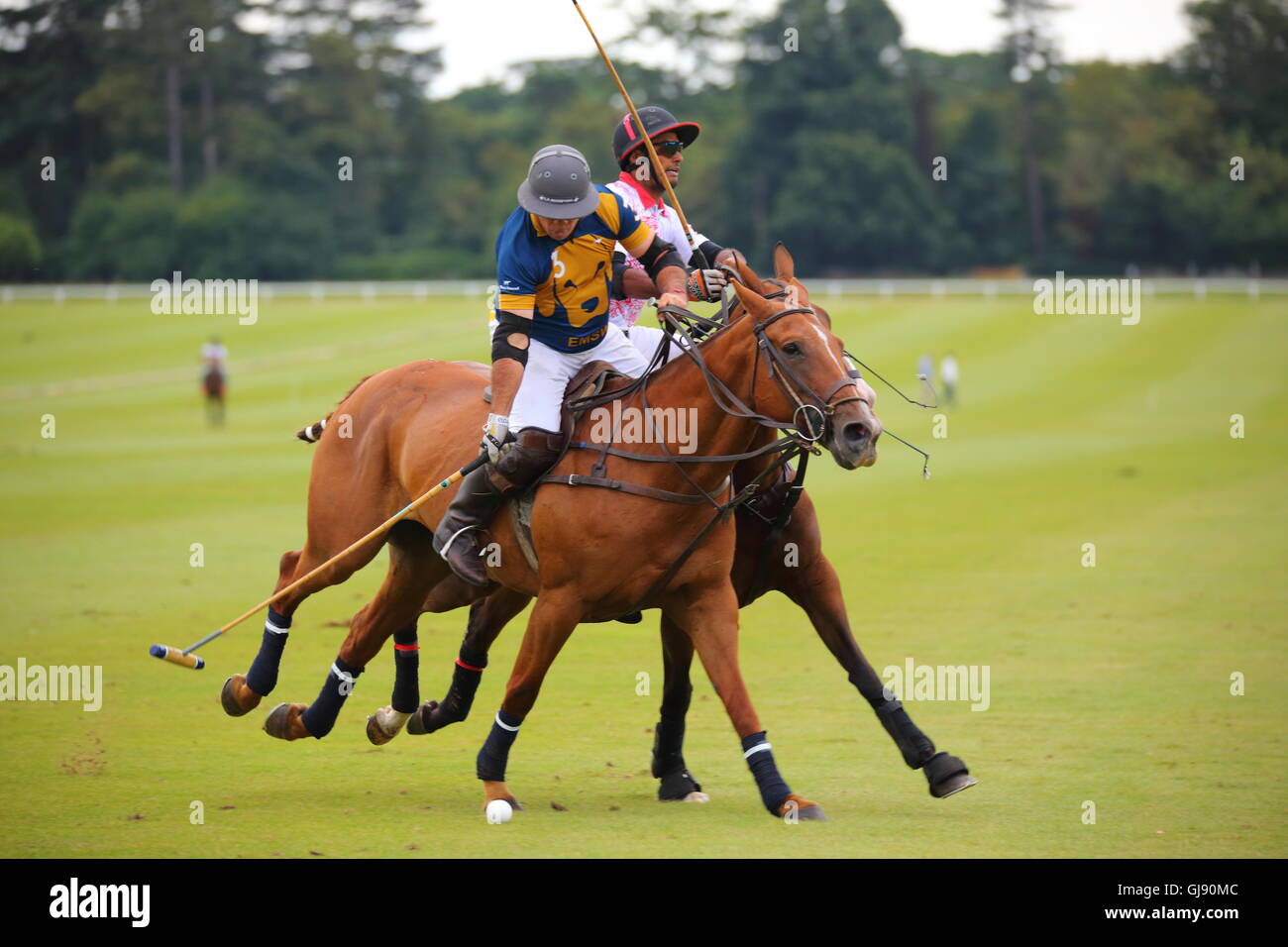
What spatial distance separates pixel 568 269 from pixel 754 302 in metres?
1.06

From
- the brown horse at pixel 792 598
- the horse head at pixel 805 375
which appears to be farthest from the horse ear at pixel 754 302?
the brown horse at pixel 792 598

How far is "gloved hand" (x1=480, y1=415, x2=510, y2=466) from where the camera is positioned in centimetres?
816

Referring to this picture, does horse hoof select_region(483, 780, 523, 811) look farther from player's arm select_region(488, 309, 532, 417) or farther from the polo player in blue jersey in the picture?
player's arm select_region(488, 309, 532, 417)

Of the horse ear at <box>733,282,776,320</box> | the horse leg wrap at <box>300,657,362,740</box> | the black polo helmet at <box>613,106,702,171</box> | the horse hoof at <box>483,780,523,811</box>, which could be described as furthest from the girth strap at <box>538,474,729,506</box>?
the horse leg wrap at <box>300,657,362,740</box>

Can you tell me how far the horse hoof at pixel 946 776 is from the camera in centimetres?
820

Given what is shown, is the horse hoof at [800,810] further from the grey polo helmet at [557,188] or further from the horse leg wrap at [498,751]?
the grey polo helmet at [557,188]

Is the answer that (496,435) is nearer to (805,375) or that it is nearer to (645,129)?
(805,375)

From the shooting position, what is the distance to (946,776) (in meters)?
8.22

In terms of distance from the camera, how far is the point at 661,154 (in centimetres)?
914

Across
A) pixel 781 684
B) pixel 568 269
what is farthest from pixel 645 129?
pixel 781 684

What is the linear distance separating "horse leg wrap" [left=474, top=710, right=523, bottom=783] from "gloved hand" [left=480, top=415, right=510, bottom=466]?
1262 mm

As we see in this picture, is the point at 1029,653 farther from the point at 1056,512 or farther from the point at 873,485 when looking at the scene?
the point at 873,485

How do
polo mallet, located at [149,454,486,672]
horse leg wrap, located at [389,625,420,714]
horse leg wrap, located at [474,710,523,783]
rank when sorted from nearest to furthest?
horse leg wrap, located at [474,710,523,783]
polo mallet, located at [149,454,486,672]
horse leg wrap, located at [389,625,420,714]

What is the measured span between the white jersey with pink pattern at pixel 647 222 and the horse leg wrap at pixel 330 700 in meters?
2.43
